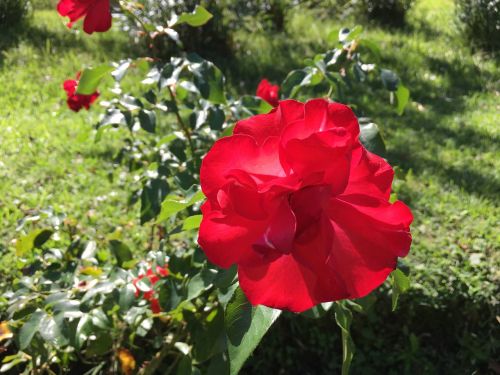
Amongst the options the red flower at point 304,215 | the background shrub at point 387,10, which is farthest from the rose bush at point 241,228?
the background shrub at point 387,10

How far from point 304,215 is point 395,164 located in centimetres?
97

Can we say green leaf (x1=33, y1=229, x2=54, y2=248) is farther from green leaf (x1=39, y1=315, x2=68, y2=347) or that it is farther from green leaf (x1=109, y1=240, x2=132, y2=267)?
green leaf (x1=39, y1=315, x2=68, y2=347)

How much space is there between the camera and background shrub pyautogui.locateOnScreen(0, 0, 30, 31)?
5836 mm

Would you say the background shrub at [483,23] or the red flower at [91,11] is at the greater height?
the red flower at [91,11]

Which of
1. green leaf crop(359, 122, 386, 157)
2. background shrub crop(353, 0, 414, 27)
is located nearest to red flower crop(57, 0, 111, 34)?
green leaf crop(359, 122, 386, 157)

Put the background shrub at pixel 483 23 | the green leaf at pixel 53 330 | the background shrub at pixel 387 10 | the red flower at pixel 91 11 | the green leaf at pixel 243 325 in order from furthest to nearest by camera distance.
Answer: the background shrub at pixel 387 10
the background shrub at pixel 483 23
the green leaf at pixel 53 330
the red flower at pixel 91 11
the green leaf at pixel 243 325

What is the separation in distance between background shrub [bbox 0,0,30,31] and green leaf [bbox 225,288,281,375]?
229 inches

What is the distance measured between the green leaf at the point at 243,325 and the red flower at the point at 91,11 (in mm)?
835

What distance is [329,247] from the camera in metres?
0.75

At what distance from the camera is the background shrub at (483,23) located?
18.6 feet

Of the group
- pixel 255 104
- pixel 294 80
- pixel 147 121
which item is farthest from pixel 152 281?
pixel 294 80

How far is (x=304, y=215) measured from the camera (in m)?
0.74

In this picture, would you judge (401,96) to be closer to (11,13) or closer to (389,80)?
(389,80)

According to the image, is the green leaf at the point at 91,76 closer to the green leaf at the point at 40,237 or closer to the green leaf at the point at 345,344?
the green leaf at the point at 40,237
